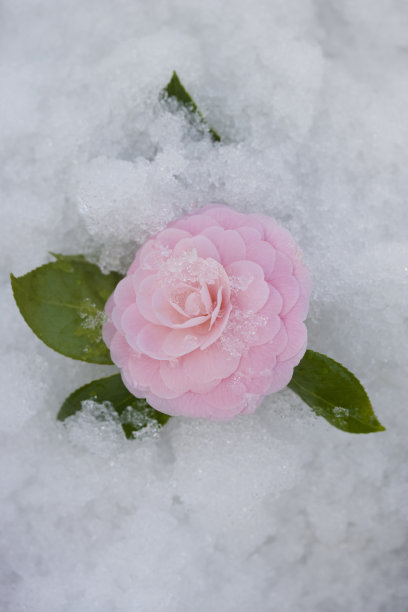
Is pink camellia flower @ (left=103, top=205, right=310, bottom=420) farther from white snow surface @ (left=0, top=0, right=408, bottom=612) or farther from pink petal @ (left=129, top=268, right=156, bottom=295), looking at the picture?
white snow surface @ (left=0, top=0, right=408, bottom=612)

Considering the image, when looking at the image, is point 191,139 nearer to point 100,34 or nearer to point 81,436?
point 100,34

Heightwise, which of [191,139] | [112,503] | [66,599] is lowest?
[66,599]

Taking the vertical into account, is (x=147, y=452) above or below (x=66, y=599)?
above

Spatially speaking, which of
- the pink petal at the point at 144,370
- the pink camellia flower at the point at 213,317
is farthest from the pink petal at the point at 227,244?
the pink petal at the point at 144,370

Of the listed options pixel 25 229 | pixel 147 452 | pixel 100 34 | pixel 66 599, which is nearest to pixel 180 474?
pixel 147 452

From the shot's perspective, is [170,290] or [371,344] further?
[371,344]
